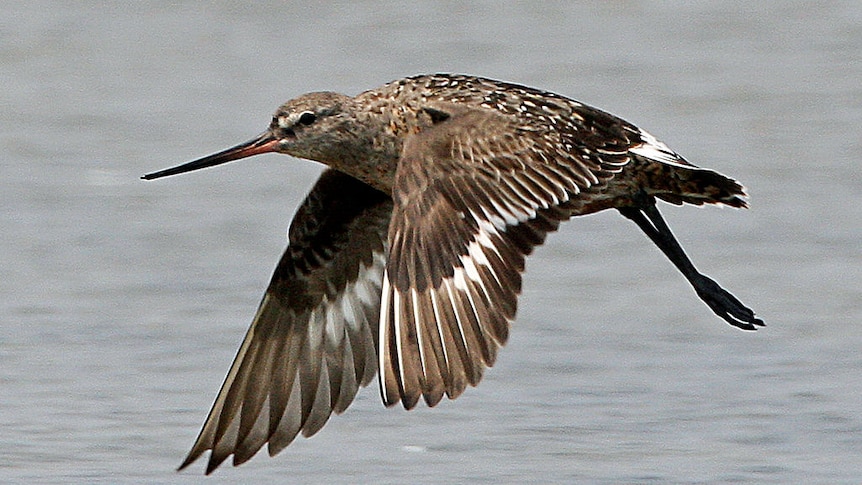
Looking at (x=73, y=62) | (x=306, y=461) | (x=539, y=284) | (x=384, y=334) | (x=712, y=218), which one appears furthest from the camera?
(x=73, y=62)

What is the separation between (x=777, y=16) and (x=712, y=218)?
9.21ft

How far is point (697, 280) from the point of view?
22.9 feet

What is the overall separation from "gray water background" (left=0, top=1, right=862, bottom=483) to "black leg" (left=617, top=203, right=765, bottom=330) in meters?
0.26

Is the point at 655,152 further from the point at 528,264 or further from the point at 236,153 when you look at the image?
the point at 528,264

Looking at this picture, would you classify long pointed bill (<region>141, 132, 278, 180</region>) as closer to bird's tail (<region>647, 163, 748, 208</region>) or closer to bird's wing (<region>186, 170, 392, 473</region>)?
bird's wing (<region>186, 170, 392, 473</region>)

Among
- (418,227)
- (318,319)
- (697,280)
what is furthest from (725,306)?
(418,227)

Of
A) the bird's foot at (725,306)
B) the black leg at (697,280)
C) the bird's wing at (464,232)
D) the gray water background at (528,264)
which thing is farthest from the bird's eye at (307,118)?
the bird's foot at (725,306)

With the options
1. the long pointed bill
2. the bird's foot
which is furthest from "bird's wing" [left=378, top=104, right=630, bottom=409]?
the bird's foot

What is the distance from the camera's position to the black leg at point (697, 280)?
6918 mm

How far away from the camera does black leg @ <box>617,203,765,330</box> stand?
6.92 m

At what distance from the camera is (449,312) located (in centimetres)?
545

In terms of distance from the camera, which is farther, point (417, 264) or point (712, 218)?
point (712, 218)

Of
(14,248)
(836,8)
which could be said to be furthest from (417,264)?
(836,8)

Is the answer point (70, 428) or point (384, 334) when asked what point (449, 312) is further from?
point (70, 428)
